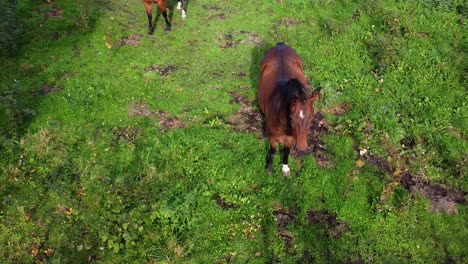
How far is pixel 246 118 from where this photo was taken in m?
8.82

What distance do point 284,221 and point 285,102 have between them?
7.56 feet

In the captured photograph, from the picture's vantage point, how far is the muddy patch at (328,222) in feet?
22.1

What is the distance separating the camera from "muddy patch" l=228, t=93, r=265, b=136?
8570 mm

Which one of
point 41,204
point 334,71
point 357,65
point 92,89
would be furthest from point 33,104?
point 357,65

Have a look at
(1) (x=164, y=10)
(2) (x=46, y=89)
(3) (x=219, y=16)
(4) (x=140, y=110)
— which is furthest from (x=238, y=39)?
(2) (x=46, y=89)

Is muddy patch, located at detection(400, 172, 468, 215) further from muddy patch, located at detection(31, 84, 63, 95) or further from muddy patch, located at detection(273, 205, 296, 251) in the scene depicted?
muddy patch, located at detection(31, 84, 63, 95)

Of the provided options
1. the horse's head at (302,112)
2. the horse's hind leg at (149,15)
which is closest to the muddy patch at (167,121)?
the horse's hind leg at (149,15)

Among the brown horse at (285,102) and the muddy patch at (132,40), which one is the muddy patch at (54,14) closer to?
the muddy patch at (132,40)

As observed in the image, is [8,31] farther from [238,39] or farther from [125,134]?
[238,39]

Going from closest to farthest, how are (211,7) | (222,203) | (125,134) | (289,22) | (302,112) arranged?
(302,112), (222,203), (125,134), (289,22), (211,7)

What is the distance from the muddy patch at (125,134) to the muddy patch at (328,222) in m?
4.13

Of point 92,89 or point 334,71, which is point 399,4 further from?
point 92,89

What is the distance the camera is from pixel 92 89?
901cm

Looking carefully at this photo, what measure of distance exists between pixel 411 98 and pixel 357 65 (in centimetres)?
173
